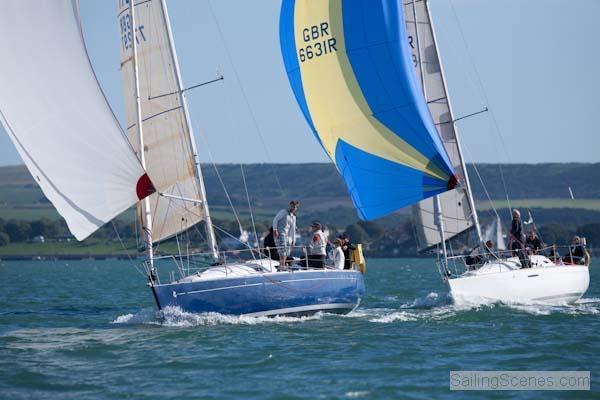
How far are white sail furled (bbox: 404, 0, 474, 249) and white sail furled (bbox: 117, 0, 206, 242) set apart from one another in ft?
20.0

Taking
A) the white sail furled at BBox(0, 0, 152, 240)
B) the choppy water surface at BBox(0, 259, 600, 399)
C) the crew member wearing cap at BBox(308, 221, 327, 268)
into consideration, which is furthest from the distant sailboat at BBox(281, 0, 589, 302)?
the white sail furled at BBox(0, 0, 152, 240)

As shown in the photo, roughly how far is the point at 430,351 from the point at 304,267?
4546mm

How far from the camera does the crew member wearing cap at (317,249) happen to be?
67.0 feet

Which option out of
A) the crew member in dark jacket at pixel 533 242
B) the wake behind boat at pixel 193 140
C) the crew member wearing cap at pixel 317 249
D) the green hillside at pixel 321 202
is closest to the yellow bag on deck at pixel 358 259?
the wake behind boat at pixel 193 140

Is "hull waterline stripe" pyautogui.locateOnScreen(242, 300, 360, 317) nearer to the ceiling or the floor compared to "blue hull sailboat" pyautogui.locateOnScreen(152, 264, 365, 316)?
nearer to the floor

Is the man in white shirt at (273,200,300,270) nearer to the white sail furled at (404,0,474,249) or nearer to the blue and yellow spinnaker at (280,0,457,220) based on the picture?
the blue and yellow spinnaker at (280,0,457,220)

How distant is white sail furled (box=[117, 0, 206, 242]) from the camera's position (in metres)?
20.6

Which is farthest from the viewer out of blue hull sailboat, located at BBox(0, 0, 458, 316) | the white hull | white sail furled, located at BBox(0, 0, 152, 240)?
the white hull

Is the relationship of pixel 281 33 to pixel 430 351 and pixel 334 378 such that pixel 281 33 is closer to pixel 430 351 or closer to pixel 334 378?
pixel 430 351

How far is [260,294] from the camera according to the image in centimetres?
1906

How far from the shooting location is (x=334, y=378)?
1370 centimetres

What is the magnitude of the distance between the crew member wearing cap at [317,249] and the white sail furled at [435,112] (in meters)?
4.37

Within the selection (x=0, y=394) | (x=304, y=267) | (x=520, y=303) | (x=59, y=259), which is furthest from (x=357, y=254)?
(x=59, y=259)

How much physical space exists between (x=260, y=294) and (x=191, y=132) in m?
3.53
